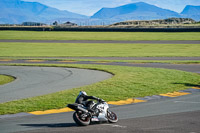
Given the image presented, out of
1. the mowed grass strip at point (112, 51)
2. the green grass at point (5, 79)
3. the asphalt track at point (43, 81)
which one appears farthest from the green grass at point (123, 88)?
the mowed grass strip at point (112, 51)

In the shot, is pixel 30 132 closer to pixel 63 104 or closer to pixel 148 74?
pixel 63 104

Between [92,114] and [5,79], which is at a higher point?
[92,114]

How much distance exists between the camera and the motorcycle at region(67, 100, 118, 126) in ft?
40.5

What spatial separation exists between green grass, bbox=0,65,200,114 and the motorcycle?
4.02 meters

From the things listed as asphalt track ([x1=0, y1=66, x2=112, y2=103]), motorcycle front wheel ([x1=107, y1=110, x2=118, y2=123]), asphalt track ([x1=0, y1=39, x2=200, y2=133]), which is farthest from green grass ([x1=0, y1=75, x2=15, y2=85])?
motorcycle front wheel ([x1=107, y1=110, x2=118, y2=123])

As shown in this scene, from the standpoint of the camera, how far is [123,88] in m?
21.7

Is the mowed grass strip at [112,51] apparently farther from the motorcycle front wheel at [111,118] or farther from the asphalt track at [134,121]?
the motorcycle front wheel at [111,118]

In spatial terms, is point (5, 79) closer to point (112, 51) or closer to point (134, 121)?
point (134, 121)

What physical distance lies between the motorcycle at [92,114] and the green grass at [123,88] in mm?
4023

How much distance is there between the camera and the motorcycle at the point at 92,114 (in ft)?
40.5

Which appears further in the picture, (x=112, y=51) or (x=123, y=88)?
(x=112, y=51)

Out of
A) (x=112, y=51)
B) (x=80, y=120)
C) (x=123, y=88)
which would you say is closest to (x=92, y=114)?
(x=80, y=120)

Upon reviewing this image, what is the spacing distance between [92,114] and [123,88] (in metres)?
9.14

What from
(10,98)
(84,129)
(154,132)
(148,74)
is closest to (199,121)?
(154,132)
